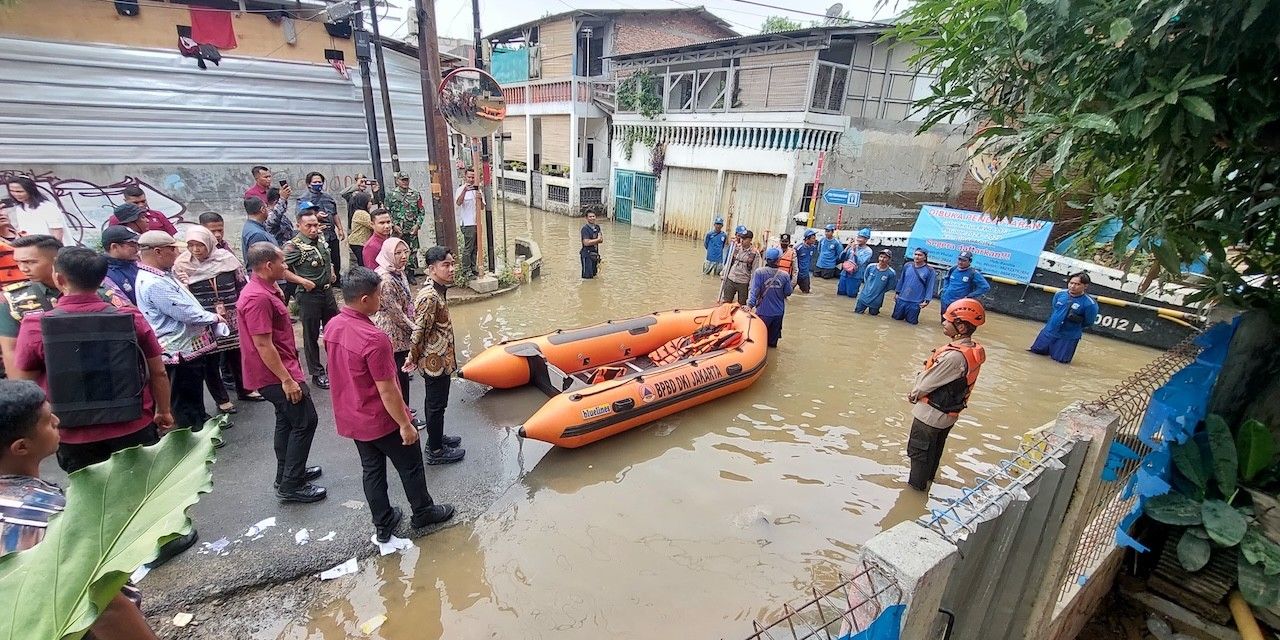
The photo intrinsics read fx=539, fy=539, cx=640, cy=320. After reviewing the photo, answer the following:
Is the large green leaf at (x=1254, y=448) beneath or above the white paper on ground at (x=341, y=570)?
above

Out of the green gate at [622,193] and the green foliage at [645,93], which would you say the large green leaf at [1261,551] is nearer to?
the green foliage at [645,93]

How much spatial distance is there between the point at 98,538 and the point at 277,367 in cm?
269

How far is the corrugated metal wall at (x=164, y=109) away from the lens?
627 centimetres

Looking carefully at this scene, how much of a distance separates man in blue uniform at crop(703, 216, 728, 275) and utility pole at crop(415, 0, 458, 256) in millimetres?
4964

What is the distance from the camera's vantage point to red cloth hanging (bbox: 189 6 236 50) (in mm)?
7188

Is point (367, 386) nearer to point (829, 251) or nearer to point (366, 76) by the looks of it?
point (366, 76)

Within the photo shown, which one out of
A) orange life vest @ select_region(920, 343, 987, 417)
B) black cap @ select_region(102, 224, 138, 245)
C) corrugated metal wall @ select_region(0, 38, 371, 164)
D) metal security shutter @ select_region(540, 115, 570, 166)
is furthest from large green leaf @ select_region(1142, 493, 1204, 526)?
metal security shutter @ select_region(540, 115, 570, 166)

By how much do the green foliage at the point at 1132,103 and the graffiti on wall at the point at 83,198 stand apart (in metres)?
9.03

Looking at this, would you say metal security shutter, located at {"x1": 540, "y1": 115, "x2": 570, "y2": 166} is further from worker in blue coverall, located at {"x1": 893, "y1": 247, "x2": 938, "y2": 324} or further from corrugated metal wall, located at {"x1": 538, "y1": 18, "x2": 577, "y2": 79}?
worker in blue coverall, located at {"x1": 893, "y1": 247, "x2": 938, "y2": 324}

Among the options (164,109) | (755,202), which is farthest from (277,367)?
(755,202)

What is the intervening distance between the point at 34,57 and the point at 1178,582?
11.4m

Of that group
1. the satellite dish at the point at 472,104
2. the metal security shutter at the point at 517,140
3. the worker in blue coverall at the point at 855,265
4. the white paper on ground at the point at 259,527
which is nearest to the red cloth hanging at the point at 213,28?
the satellite dish at the point at 472,104

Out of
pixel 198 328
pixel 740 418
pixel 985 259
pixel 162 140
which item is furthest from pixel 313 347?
pixel 985 259

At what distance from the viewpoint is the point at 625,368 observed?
5609 millimetres
